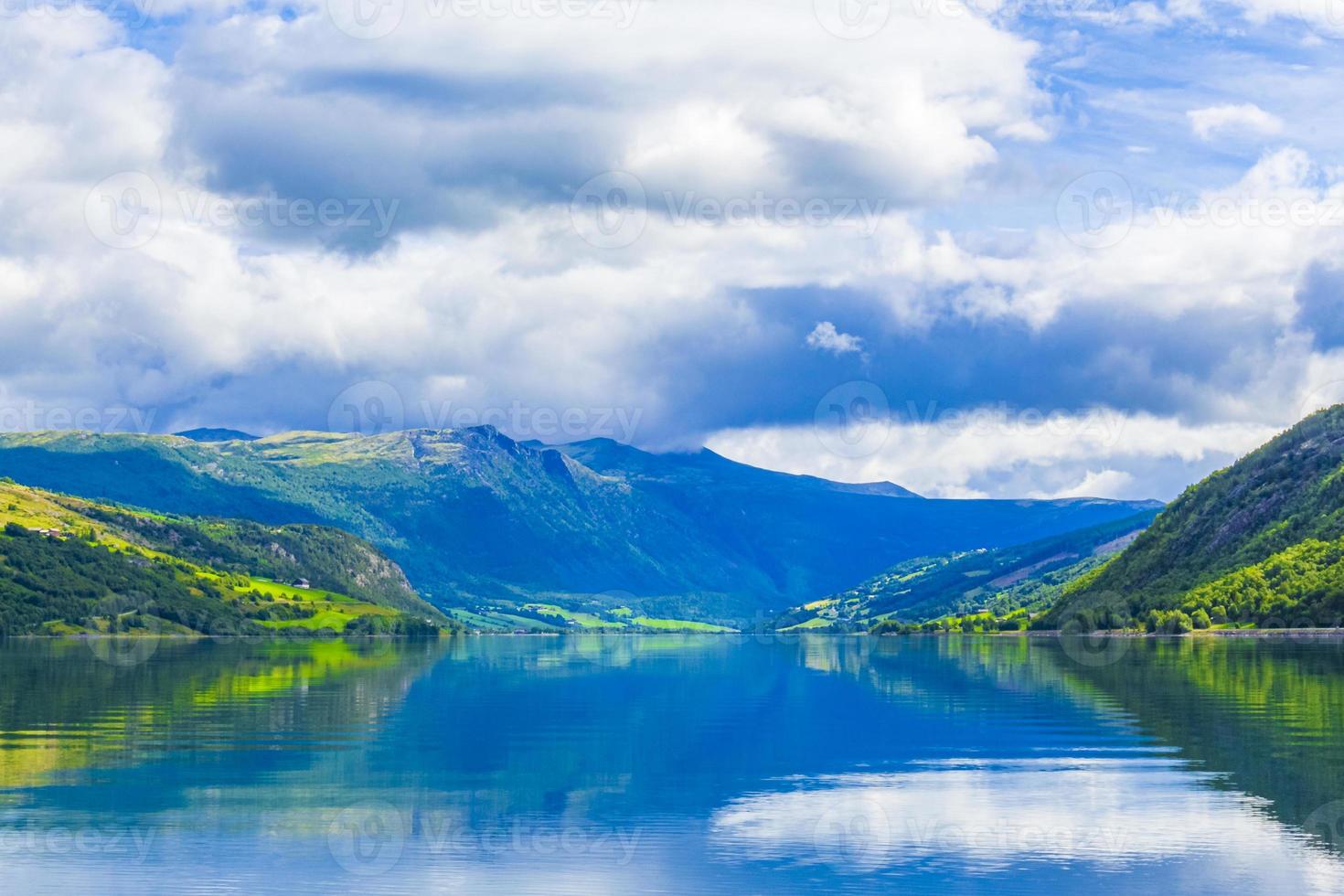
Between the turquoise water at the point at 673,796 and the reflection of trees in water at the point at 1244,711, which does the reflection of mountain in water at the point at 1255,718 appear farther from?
the turquoise water at the point at 673,796

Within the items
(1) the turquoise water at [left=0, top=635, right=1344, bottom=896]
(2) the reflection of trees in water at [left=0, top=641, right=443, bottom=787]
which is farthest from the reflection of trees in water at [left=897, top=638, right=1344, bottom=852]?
(2) the reflection of trees in water at [left=0, top=641, right=443, bottom=787]

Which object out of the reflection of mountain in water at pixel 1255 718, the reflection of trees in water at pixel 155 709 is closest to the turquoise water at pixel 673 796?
the reflection of mountain in water at pixel 1255 718

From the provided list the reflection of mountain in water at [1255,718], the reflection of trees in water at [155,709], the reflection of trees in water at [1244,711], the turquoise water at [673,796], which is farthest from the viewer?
the reflection of trees in water at [155,709]

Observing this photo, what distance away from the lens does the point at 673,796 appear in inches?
2808

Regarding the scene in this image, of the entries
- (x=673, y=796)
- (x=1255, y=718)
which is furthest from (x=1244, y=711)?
(x=673, y=796)

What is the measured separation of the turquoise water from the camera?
52.8 m

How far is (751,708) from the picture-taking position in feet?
431

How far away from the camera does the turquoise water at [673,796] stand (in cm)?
5275

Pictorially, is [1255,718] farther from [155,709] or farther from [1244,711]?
[155,709]

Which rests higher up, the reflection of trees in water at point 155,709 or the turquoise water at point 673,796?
the reflection of trees in water at point 155,709

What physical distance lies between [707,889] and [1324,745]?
5100 cm

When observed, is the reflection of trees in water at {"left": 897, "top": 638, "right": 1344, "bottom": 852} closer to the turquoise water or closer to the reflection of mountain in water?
the reflection of mountain in water

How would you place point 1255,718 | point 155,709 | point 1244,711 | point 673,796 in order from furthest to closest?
point 155,709 → point 1244,711 → point 1255,718 → point 673,796

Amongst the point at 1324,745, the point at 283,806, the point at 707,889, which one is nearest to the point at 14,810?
the point at 283,806
